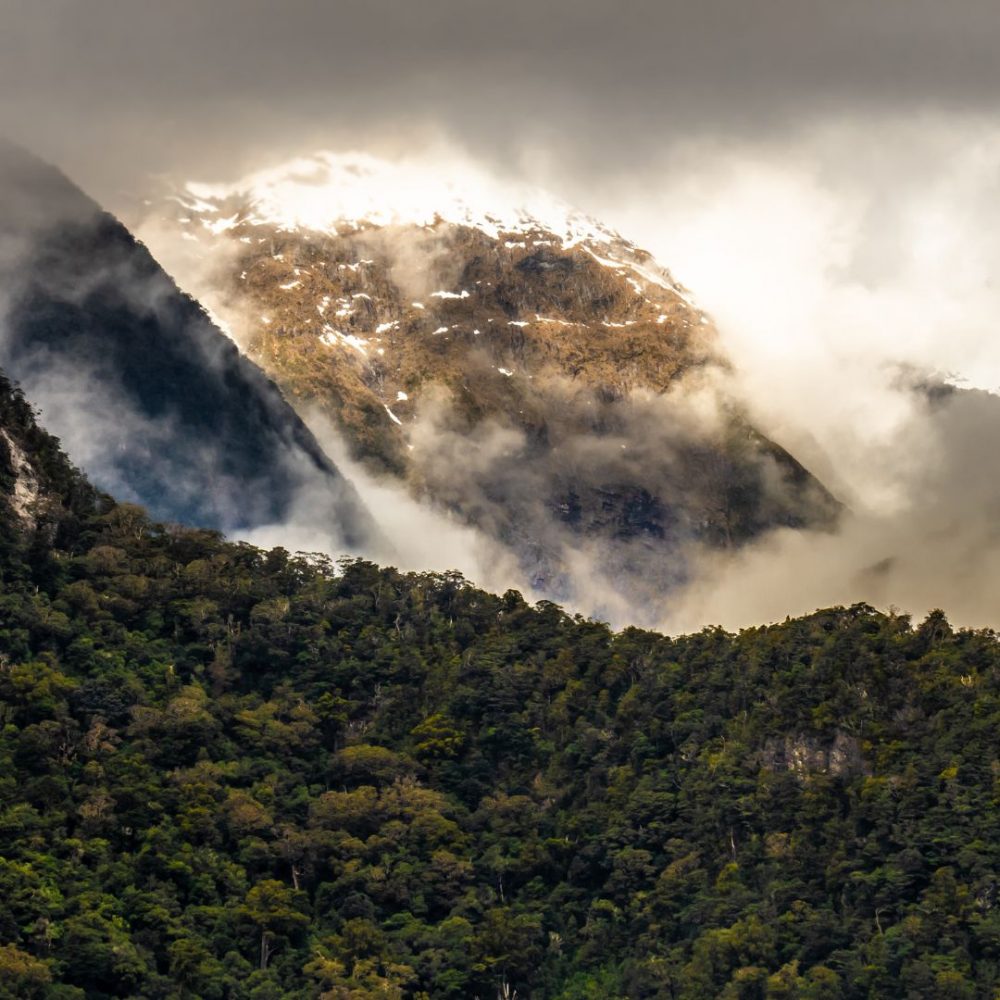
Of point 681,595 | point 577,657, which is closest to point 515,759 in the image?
point 577,657

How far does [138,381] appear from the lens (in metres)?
153

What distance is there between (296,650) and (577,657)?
703 inches

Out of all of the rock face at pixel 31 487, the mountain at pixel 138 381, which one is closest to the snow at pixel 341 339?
the mountain at pixel 138 381

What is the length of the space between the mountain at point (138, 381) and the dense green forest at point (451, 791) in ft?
82.6

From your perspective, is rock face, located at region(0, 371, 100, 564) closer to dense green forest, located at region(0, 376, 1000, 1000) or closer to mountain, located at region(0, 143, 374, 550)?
dense green forest, located at region(0, 376, 1000, 1000)

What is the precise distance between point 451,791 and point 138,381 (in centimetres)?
5689

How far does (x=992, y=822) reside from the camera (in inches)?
3738

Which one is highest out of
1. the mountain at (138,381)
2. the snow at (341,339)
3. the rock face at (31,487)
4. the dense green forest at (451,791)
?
the snow at (341,339)

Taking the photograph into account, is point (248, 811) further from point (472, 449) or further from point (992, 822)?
point (472, 449)

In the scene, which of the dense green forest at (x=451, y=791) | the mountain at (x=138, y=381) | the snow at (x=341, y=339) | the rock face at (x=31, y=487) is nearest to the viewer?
the dense green forest at (x=451, y=791)

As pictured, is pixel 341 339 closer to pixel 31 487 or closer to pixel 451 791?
pixel 31 487

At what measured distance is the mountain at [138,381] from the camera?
494ft

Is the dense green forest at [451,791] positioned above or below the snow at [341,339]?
below

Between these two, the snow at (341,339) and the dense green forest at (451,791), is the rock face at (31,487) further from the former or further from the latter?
the snow at (341,339)
